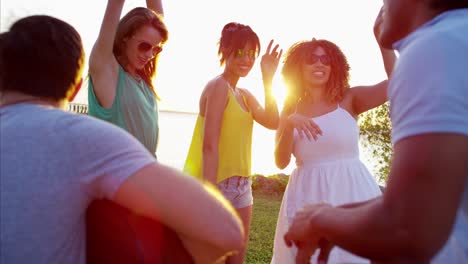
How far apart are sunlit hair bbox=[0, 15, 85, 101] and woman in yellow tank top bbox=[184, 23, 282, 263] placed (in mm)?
2121

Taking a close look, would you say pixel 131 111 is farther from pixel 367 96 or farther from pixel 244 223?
pixel 367 96

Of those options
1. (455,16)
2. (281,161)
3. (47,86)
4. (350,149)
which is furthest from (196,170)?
(455,16)

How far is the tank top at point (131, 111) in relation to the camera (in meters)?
2.83

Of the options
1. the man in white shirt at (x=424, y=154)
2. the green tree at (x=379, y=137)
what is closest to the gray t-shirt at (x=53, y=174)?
the man in white shirt at (x=424, y=154)

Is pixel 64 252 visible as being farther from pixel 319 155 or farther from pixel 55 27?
pixel 319 155

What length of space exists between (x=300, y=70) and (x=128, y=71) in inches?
60.8

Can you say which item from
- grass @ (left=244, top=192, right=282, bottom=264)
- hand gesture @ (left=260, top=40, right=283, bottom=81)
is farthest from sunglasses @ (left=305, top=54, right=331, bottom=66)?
grass @ (left=244, top=192, right=282, bottom=264)

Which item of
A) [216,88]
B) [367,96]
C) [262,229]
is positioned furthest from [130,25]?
[262,229]

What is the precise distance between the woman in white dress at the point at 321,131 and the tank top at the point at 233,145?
0.28m

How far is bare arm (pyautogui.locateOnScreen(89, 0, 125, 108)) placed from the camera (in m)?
2.60

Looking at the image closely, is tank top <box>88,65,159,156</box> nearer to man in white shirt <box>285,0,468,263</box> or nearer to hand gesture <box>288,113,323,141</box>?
hand gesture <box>288,113,323,141</box>

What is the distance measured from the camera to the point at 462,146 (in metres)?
1.03

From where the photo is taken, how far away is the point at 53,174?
138 cm

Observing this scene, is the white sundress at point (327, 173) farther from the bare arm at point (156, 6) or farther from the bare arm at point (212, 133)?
the bare arm at point (156, 6)
